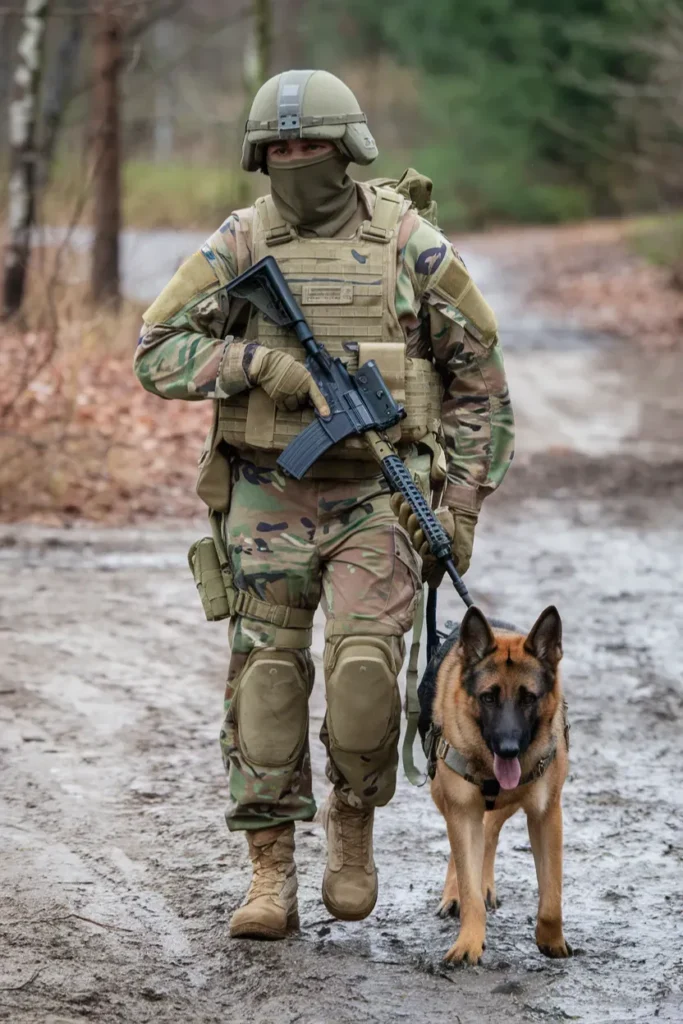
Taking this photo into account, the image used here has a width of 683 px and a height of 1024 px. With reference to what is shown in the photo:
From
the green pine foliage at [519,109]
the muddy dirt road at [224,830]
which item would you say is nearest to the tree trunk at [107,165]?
the muddy dirt road at [224,830]

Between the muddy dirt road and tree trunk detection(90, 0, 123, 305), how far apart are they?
5958mm

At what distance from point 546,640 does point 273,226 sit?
4.24 feet

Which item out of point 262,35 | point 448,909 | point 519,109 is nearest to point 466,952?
point 448,909

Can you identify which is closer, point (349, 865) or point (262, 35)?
point (349, 865)

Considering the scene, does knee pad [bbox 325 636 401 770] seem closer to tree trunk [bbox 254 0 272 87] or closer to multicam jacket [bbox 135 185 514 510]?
multicam jacket [bbox 135 185 514 510]

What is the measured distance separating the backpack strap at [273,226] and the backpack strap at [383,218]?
196mm

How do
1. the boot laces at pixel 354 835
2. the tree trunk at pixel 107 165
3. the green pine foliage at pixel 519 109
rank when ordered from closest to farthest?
the boot laces at pixel 354 835
the tree trunk at pixel 107 165
the green pine foliage at pixel 519 109

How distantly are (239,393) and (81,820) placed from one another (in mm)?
1608

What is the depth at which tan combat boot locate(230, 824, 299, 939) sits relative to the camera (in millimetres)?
4059

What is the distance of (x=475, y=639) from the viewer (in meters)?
3.97

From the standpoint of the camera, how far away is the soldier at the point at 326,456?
3.98 metres

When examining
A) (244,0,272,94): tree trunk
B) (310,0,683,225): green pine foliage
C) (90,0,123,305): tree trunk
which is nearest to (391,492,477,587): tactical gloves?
(90,0,123,305): tree trunk

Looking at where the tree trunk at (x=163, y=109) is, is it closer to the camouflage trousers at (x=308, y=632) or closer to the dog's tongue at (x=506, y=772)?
the camouflage trousers at (x=308, y=632)

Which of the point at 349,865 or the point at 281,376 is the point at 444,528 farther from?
the point at 349,865
